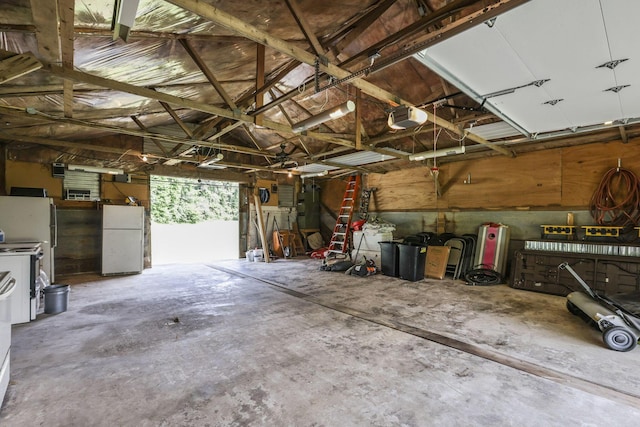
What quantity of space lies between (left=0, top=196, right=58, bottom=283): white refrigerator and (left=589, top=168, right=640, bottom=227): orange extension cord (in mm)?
9133

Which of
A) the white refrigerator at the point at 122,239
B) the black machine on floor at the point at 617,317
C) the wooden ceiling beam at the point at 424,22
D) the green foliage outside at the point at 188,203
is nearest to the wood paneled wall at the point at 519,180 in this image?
the black machine on floor at the point at 617,317

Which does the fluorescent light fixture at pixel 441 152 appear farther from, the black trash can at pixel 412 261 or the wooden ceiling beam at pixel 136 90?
the wooden ceiling beam at pixel 136 90

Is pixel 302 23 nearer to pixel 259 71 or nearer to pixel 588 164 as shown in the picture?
pixel 259 71

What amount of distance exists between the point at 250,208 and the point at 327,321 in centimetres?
642

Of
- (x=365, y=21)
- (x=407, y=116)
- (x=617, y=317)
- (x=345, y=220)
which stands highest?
(x=365, y=21)

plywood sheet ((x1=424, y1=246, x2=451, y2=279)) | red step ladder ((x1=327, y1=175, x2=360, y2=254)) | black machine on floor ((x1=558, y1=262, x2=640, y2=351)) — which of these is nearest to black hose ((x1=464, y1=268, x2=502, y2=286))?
plywood sheet ((x1=424, y1=246, x2=451, y2=279))

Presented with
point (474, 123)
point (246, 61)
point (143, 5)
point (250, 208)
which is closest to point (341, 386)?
point (143, 5)

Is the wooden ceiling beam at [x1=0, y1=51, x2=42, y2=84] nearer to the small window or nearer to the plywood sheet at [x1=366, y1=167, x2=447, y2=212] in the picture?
the small window

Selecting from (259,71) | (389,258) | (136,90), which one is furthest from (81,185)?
(389,258)

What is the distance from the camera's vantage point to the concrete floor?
6.02ft

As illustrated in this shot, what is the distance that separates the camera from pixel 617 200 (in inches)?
189

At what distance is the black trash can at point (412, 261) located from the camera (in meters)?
5.74

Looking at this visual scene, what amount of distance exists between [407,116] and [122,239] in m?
6.37

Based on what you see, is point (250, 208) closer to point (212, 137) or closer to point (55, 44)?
point (212, 137)
